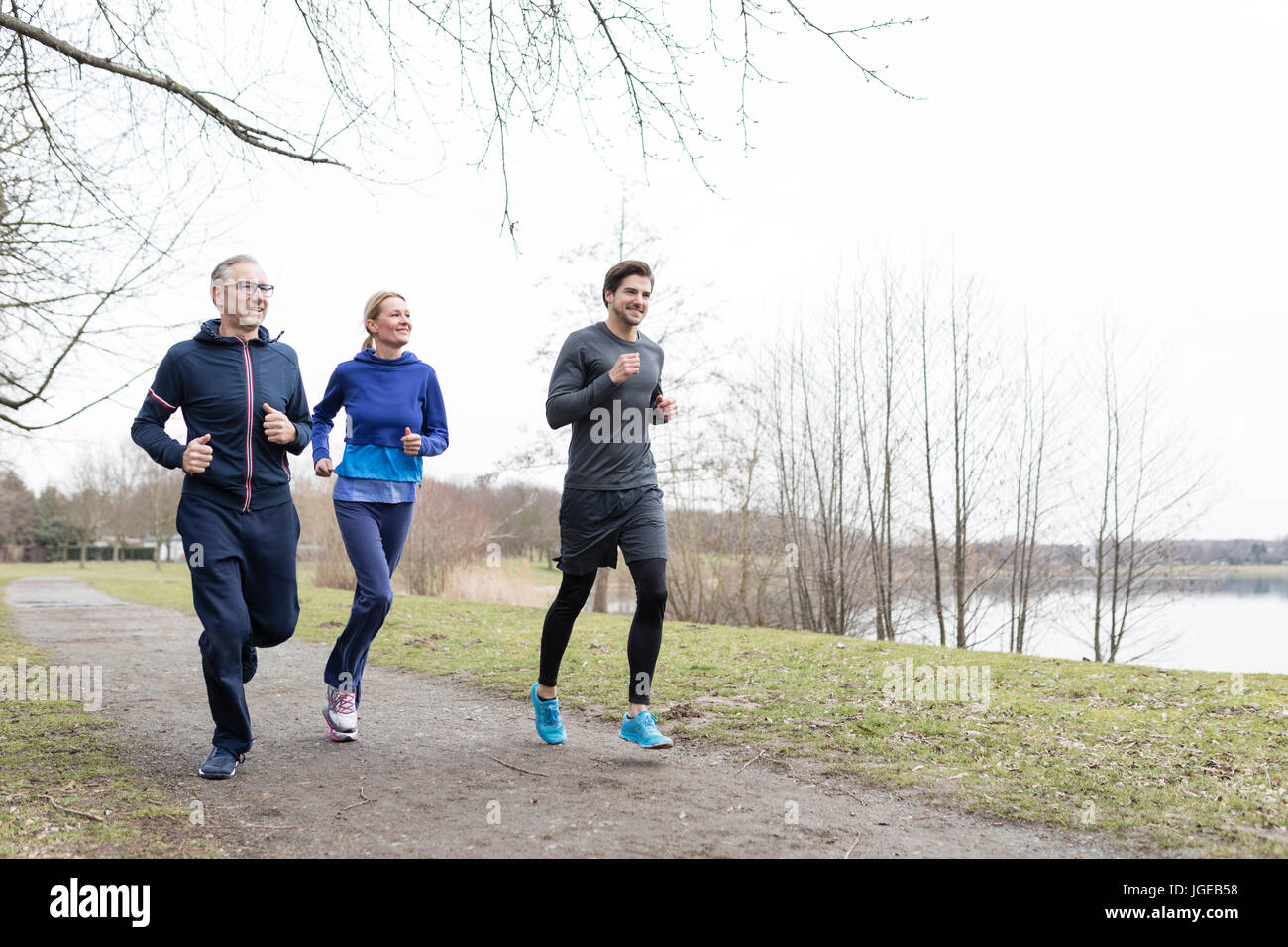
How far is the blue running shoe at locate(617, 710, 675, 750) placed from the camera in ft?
14.4

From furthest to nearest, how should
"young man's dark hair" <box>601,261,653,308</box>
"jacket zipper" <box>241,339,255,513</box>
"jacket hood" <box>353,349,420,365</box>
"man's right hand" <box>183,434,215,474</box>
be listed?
1. "jacket hood" <box>353,349,420,365</box>
2. "young man's dark hair" <box>601,261,653,308</box>
3. "jacket zipper" <box>241,339,255,513</box>
4. "man's right hand" <box>183,434,215,474</box>

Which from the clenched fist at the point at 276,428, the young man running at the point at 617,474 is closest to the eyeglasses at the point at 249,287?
the clenched fist at the point at 276,428

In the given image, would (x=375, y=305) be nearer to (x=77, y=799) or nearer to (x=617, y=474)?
(x=617, y=474)

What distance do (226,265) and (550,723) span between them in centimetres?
268

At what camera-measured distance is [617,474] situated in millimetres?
4574

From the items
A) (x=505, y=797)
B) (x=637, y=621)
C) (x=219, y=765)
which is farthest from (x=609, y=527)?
(x=219, y=765)

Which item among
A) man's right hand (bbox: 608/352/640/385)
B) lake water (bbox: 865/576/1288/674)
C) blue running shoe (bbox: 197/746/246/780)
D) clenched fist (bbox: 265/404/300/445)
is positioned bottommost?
lake water (bbox: 865/576/1288/674)

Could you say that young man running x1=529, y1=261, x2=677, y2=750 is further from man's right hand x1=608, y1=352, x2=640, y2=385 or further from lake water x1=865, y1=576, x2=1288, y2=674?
lake water x1=865, y1=576, x2=1288, y2=674

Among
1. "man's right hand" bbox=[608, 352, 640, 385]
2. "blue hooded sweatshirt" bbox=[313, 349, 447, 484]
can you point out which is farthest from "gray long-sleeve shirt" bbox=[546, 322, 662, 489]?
"blue hooded sweatshirt" bbox=[313, 349, 447, 484]

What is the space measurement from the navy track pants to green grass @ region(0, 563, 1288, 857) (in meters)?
2.19

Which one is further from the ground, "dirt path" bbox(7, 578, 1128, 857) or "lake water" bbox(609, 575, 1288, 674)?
"dirt path" bbox(7, 578, 1128, 857)

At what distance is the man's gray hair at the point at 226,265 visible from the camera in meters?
4.29
